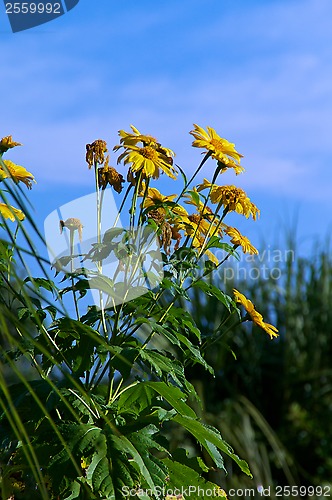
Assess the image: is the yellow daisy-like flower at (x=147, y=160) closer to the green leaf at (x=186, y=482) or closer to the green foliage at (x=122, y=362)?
the green foliage at (x=122, y=362)

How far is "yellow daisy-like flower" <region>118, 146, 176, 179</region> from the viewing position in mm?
2203

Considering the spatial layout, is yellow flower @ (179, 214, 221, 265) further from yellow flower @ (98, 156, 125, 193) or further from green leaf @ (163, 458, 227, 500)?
green leaf @ (163, 458, 227, 500)

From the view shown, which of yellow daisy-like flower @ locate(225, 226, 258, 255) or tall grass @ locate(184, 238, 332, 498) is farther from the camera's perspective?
tall grass @ locate(184, 238, 332, 498)

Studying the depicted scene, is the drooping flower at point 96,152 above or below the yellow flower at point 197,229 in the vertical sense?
above

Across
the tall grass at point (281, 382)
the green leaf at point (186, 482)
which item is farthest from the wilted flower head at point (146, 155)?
Result: the tall grass at point (281, 382)

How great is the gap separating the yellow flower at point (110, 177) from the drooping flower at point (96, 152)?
0.07 ft

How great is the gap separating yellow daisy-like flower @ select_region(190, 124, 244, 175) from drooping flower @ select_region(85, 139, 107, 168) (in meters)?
0.27

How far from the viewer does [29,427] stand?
2.19 metres

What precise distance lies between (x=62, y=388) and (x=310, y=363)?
4369 millimetres

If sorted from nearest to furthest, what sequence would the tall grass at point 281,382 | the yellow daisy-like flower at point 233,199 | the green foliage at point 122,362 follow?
the green foliage at point 122,362, the yellow daisy-like flower at point 233,199, the tall grass at point 281,382

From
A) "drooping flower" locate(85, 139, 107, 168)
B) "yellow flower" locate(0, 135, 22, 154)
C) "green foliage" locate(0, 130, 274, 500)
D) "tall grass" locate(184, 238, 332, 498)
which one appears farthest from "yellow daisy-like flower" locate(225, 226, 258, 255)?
"tall grass" locate(184, 238, 332, 498)

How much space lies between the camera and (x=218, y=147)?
2.36 m

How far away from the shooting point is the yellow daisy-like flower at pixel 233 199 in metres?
2.37

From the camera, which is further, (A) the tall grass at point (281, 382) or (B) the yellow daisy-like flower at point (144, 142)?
(A) the tall grass at point (281, 382)
